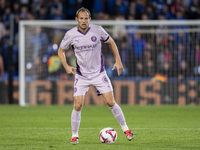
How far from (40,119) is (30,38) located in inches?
200

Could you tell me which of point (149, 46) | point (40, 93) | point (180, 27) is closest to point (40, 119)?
point (40, 93)

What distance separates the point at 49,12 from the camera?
1975 cm

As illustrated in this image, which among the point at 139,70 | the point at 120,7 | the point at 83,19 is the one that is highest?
the point at 120,7

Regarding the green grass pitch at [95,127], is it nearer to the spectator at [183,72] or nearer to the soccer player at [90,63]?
the soccer player at [90,63]

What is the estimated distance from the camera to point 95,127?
10852 mm

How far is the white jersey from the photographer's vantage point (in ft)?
27.7

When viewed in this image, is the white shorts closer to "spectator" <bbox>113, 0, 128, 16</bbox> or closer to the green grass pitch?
the green grass pitch

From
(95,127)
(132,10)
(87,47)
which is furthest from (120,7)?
(87,47)

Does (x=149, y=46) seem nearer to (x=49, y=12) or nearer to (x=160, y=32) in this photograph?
(x=160, y=32)

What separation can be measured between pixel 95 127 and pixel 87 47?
111 inches

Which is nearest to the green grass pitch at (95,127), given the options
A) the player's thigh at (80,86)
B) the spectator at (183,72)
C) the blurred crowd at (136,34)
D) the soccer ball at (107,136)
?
the soccer ball at (107,136)

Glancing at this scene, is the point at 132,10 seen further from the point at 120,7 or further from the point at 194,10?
the point at 194,10

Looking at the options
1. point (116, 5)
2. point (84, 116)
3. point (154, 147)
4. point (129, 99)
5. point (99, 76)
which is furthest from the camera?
point (116, 5)

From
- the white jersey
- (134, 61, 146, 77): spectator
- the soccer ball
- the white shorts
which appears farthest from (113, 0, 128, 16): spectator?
the soccer ball
